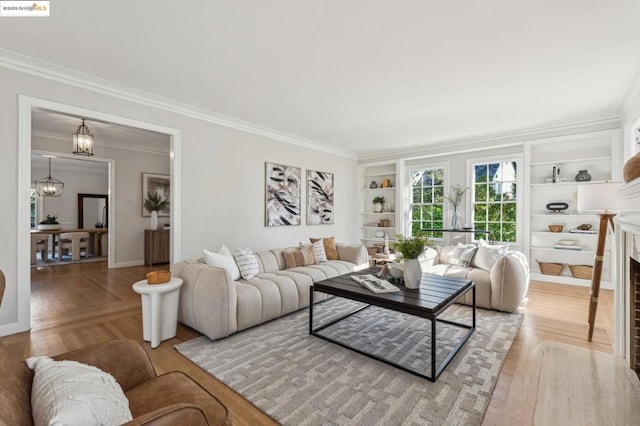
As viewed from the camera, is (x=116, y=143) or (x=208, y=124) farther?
(x=116, y=143)

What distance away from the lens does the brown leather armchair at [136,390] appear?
2.78ft

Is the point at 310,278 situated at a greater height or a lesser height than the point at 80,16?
lesser

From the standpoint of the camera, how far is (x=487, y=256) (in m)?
3.83

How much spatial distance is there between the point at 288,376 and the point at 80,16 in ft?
9.98

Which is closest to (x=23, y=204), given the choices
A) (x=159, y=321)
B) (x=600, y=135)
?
(x=159, y=321)

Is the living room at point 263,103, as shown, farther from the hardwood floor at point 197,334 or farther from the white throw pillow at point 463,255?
the white throw pillow at point 463,255

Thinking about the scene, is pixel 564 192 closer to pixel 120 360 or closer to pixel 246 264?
pixel 246 264

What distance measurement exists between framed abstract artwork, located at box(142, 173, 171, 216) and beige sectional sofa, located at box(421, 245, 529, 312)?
613cm

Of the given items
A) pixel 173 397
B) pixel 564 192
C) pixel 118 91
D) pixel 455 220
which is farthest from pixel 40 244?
pixel 564 192

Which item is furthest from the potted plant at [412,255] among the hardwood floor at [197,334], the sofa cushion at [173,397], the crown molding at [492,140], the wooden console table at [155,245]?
the wooden console table at [155,245]

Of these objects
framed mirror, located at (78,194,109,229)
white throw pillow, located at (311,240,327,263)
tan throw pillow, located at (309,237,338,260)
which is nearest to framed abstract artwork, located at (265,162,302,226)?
tan throw pillow, located at (309,237,338,260)

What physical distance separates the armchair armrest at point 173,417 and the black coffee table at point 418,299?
1611mm

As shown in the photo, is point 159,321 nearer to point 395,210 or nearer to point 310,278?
point 310,278

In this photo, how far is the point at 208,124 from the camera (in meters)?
4.26
